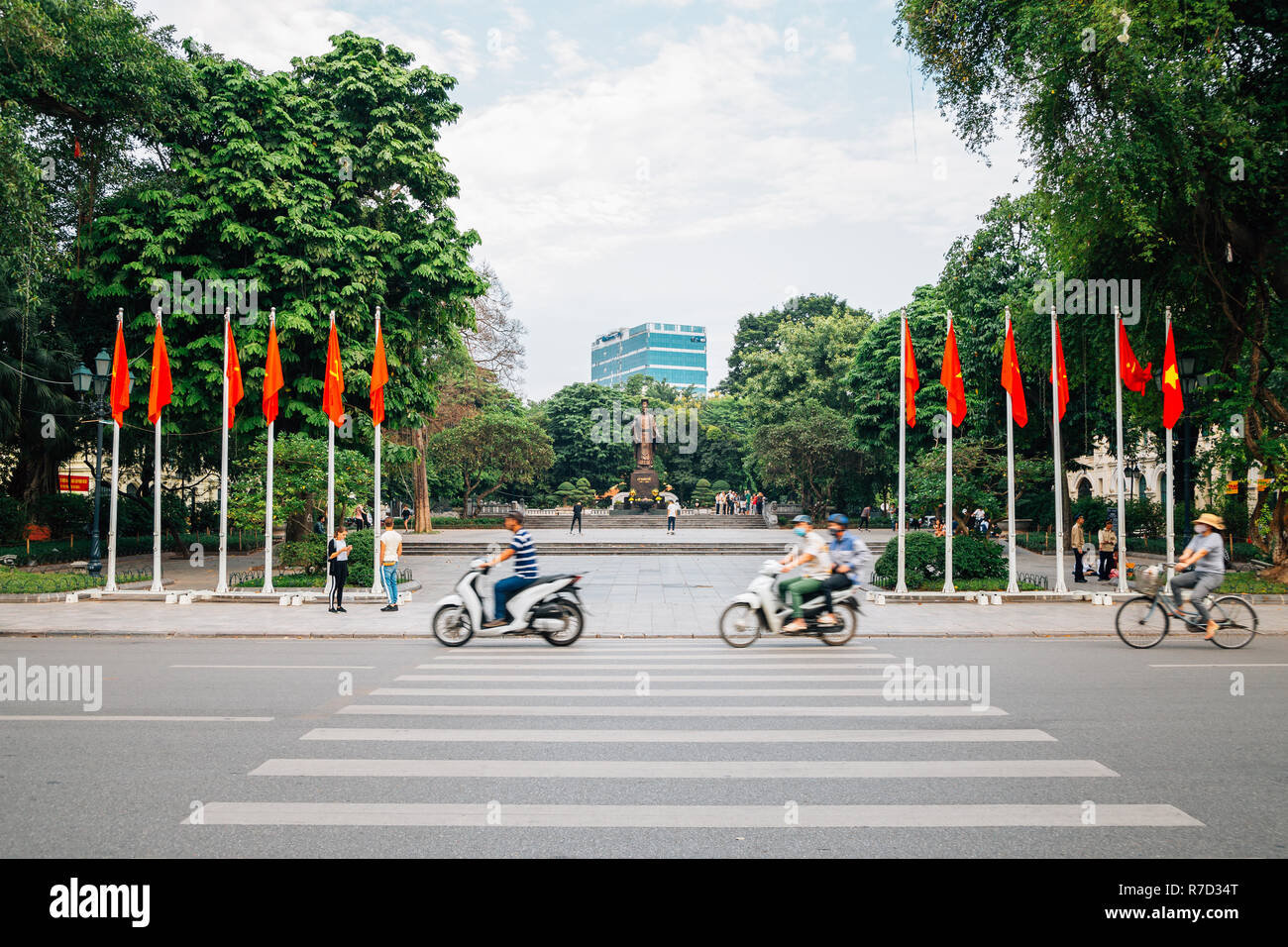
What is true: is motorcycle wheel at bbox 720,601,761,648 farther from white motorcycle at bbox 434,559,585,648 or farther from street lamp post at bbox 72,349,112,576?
street lamp post at bbox 72,349,112,576

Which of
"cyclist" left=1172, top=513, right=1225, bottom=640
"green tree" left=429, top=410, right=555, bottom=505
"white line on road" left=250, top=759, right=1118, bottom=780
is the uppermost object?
"green tree" left=429, top=410, right=555, bottom=505

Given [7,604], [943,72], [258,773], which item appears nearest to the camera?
[258,773]

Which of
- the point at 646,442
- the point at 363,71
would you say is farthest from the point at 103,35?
the point at 646,442

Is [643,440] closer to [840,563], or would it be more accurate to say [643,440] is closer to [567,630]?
[567,630]

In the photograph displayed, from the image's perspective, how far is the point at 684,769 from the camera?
628 centimetres

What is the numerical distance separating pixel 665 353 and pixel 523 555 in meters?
148

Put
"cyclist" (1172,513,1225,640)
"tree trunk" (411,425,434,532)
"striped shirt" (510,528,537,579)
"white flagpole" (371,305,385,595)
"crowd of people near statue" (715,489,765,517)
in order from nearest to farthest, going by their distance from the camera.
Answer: "cyclist" (1172,513,1225,640), "striped shirt" (510,528,537,579), "white flagpole" (371,305,385,595), "tree trunk" (411,425,434,532), "crowd of people near statue" (715,489,765,517)

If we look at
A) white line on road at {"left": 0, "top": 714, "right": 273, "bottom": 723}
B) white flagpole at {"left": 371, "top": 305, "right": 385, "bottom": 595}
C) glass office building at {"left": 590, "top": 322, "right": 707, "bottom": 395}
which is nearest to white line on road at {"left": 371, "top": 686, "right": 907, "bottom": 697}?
white line on road at {"left": 0, "top": 714, "right": 273, "bottom": 723}

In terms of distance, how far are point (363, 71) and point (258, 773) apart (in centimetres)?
2593

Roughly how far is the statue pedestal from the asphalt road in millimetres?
49872

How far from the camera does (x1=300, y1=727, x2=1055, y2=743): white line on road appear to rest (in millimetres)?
7129

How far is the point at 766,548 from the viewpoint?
37.8 metres

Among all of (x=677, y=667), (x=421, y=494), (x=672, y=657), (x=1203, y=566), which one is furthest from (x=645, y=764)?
(x=421, y=494)
